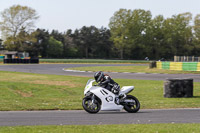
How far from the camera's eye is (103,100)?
430 inches

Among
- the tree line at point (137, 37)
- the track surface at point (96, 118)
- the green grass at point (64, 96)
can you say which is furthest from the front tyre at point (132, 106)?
the tree line at point (137, 37)

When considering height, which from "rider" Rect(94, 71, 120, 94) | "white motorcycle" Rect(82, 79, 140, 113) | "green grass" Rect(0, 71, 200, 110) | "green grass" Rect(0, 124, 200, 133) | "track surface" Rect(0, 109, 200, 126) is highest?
"rider" Rect(94, 71, 120, 94)

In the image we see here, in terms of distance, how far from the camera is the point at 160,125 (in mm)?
8484

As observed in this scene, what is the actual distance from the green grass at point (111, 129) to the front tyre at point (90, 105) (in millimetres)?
2628

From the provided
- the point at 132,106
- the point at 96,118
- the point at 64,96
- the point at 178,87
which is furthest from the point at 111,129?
the point at 64,96

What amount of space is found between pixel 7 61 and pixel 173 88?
58107mm

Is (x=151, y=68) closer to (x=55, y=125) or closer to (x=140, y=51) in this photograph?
(x=55, y=125)

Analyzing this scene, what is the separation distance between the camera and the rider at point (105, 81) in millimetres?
10711

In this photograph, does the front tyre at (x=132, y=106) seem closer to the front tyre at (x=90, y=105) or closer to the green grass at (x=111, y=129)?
the front tyre at (x=90, y=105)

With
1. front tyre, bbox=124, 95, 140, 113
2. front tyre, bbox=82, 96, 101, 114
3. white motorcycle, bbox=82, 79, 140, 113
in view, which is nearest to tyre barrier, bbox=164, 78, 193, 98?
front tyre, bbox=124, 95, 140, 113

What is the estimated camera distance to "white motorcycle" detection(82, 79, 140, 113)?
35.5ft

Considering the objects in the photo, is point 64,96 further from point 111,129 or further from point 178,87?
point 111,129

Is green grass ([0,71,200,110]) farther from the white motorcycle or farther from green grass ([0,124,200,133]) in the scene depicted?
green grass ([0,124,200,133])

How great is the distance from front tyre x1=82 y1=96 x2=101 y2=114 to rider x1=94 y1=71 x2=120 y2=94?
0.61 metres
